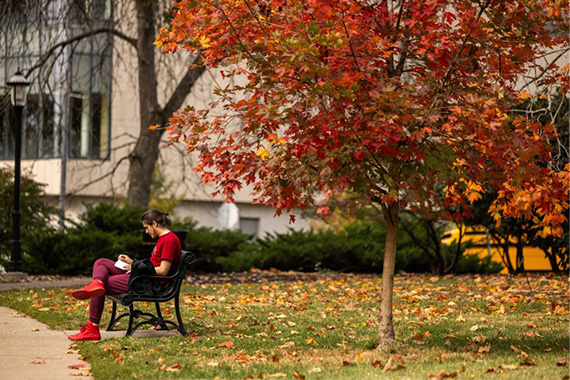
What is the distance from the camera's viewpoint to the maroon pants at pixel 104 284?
9258 mm

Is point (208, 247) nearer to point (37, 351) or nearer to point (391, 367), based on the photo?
point (37, 351)

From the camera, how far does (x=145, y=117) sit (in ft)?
71.3

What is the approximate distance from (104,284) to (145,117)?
12.8m

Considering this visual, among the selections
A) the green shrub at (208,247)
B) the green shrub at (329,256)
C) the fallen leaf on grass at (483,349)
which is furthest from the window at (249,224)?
the fallen leaf on grass at (483,349)

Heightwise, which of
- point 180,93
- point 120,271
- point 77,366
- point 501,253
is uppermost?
point 180,93

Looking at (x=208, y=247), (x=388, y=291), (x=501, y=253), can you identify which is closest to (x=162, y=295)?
(x=388, y=291)

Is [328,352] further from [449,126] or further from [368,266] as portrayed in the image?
[368,266]

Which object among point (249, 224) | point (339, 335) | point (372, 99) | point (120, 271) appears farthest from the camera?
point (249, 224)

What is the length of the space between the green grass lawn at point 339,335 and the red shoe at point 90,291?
0.47m

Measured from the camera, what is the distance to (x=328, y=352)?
8.44 m

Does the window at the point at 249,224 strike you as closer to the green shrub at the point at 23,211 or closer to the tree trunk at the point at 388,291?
the green shrub at the point at 23,211

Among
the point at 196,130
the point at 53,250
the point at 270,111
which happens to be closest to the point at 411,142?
the point at 270,111

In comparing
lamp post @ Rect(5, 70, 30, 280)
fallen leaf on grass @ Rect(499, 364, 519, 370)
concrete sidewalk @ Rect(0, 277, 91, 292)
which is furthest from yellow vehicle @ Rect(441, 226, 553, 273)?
fallen leaf on grass @ Rect(499, 364, 519, 370)

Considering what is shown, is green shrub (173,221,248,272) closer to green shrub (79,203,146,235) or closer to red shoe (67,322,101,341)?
green shrub (79,203,146,235)
